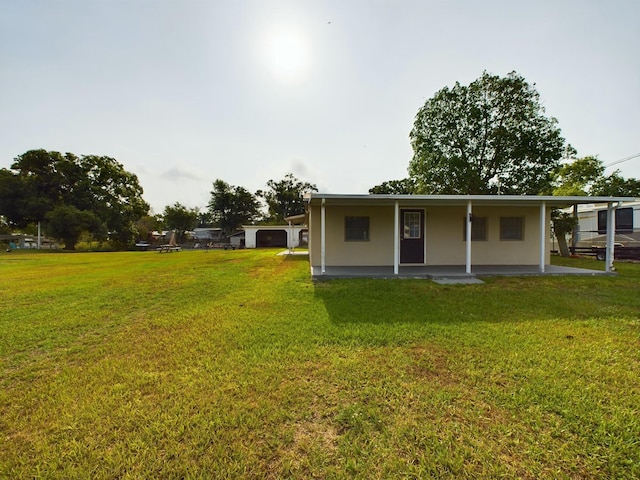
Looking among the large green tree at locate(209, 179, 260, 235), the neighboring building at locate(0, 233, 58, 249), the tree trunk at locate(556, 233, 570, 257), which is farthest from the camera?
the large green tree at locate(209, 179, 260, 235)

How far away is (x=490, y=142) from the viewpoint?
18.9 meters

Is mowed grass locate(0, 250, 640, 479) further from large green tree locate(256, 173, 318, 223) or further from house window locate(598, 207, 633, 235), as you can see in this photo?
large green tree locate(256, 173, 318, 223)

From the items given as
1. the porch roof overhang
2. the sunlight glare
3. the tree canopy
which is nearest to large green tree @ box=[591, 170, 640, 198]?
the tree canopy

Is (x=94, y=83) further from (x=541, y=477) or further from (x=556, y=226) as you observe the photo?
(x=556, y=226)

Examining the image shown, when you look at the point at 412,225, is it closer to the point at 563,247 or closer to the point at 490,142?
the point at 563,247

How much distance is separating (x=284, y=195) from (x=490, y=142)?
3191cm

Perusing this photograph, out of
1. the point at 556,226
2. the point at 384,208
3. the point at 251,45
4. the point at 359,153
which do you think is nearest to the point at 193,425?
the point at 384,208

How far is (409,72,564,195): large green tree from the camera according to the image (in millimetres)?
18250

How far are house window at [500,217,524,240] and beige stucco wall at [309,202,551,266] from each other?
13 cm

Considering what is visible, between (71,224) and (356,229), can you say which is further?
(71,224)

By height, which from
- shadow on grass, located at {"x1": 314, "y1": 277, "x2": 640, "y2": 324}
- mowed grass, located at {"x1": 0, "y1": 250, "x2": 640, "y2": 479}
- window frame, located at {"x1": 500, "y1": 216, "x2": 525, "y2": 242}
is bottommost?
mowed grass, located at {"x1": 0, "y1": 250, "x2": 640, "y2": 479}

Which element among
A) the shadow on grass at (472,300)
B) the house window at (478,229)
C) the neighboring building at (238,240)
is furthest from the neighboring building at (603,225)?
the neighboring building at (238,240)

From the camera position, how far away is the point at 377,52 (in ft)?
31.1

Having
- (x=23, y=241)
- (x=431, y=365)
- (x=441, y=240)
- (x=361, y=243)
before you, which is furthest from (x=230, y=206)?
(x=431, y=365)
